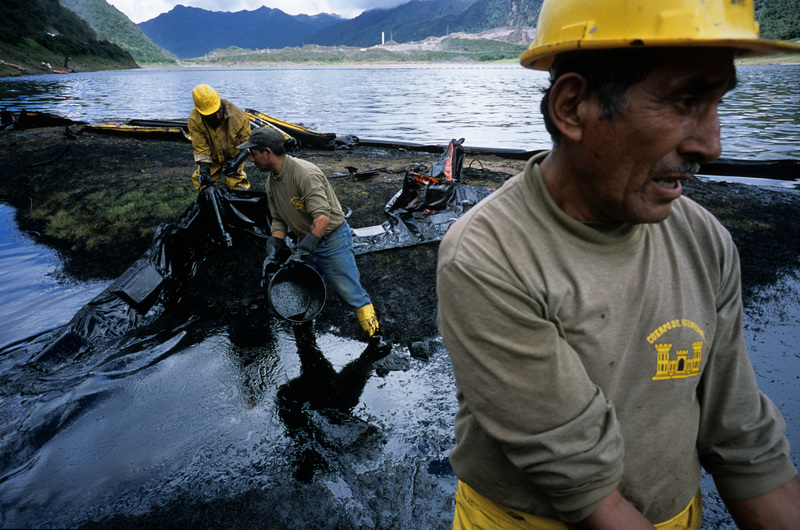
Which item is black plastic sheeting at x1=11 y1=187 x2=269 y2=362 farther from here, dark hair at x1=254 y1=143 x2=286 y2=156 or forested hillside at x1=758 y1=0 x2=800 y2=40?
forested hillside at x1=758 y1=0 x2=800 y2=40

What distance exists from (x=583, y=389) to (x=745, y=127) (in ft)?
58.1

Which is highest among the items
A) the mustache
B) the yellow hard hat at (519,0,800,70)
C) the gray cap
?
the yellow hard hat at (519,0,800,70)

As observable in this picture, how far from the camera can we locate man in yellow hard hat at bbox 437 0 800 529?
835 millimetres

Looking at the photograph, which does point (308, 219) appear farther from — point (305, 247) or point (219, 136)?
point (219, 136)

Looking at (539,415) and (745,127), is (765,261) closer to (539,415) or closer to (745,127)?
(539,415)

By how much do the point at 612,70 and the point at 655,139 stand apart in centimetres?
16

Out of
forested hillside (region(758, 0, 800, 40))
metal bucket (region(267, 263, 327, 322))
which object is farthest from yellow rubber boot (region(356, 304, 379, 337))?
forested hillside (region(758, 0, 800, 40))

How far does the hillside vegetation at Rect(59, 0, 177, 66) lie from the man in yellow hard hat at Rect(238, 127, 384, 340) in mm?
142752

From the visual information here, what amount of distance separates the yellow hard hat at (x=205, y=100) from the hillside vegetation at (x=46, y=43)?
62718mm

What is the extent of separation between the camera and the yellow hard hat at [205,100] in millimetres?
6102

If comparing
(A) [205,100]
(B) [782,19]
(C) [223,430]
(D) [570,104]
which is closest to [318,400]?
(C) [223,430]

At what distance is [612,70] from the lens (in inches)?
33.8

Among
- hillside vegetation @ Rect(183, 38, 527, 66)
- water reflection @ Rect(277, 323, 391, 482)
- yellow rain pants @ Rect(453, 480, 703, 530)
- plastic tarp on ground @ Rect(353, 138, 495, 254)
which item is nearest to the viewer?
yellow rain pants @ Rect(453, 480, 703, 530)

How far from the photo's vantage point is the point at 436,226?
5859 millimetres
